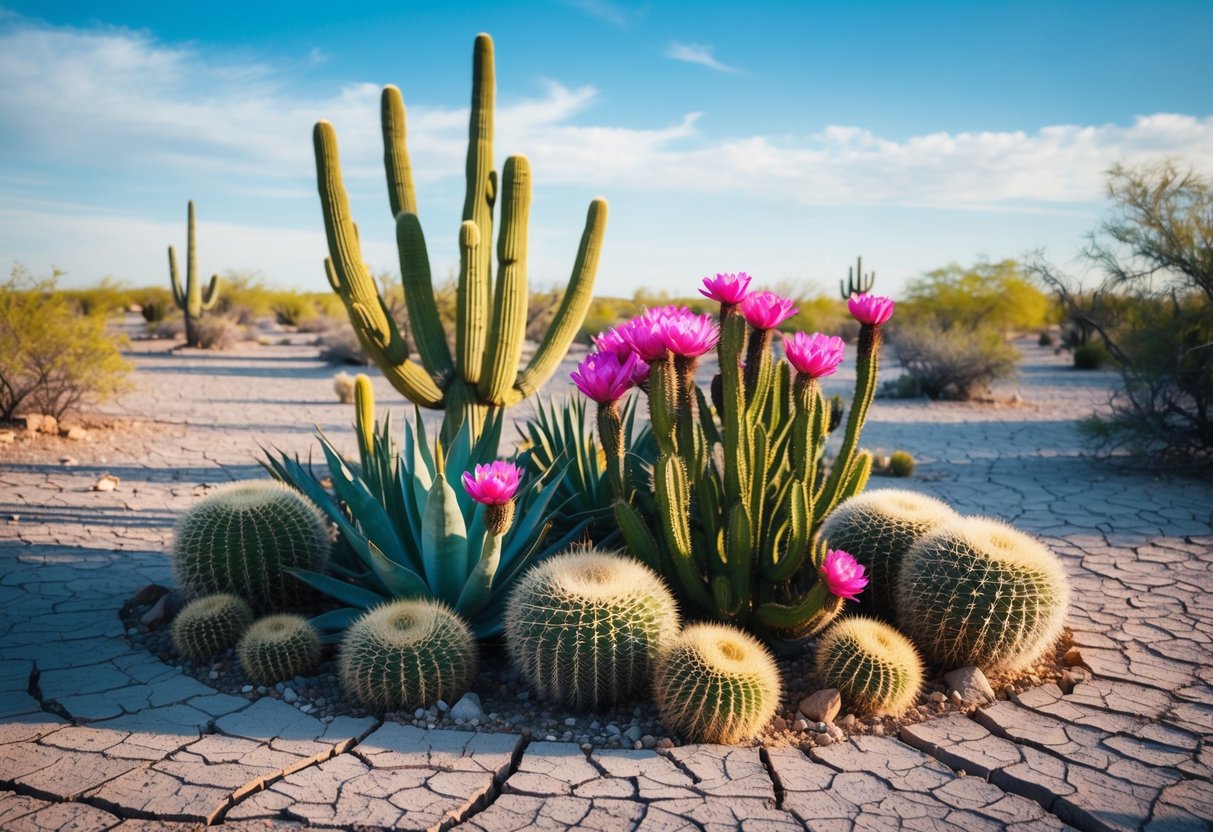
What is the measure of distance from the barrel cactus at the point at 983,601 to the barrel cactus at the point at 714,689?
0.99m

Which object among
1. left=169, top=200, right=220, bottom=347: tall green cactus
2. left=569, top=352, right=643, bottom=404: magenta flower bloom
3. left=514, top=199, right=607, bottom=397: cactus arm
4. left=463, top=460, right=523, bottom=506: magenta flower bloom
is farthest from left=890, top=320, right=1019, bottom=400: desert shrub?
left=169, top=200, right=220, bottom=347: tall green cactus

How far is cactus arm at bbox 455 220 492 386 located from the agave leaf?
2436mm

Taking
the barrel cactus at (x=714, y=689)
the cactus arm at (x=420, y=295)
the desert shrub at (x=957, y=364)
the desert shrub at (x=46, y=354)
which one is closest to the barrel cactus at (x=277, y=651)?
the barrel cactus at (x=714, y=689)

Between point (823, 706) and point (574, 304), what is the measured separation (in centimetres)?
444

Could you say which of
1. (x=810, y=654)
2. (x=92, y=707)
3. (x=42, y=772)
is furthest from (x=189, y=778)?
(x=810, y=654)

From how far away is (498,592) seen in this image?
4.60 meters

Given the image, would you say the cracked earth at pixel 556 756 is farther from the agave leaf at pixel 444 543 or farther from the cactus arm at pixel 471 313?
the cactus arm at pixel 471 313

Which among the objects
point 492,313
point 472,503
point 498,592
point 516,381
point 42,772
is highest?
point 492,313

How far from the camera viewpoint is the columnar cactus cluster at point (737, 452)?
4.05 metres

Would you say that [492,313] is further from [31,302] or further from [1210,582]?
[31,302]

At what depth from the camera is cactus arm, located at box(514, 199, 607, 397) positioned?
24.2ft

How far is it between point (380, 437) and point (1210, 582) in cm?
558

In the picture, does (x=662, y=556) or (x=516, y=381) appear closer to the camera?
(x=662, y=556)

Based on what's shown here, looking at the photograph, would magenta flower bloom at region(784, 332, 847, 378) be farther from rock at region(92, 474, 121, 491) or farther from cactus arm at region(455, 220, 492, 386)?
rock at region(92, 474, 121, 491)
